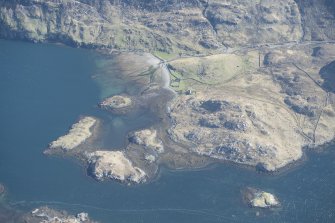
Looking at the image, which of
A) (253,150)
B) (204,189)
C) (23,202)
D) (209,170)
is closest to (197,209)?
(204,189)

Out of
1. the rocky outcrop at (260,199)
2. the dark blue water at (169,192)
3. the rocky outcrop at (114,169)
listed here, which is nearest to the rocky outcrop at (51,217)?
the dark blue water at (169,192)

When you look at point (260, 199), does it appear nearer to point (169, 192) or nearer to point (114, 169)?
point (169, 192)

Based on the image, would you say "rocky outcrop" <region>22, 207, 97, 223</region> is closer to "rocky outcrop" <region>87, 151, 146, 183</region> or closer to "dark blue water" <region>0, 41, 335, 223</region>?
"dark blue water" <region>0, 41, 335, 223</region>

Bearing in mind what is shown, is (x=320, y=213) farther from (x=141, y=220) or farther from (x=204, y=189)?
(x=141, y=220)

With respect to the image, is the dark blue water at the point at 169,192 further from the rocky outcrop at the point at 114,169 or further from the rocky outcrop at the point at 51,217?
the rocky outcrop at the point at 51,217

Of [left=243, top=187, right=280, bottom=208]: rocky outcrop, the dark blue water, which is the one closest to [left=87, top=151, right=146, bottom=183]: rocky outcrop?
the dark blue water
